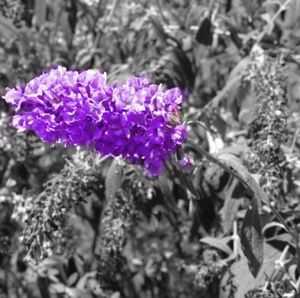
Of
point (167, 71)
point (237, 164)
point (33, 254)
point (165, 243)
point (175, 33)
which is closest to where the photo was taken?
point (237, 164)

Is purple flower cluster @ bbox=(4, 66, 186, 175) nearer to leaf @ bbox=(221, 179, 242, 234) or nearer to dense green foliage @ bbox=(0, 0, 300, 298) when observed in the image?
dense green foliage @ bbox=(0, 0, 300, 298)

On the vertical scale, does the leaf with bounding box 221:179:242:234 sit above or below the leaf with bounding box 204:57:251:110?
below

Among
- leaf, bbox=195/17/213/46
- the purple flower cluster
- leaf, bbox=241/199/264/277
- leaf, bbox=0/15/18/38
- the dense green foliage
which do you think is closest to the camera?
the purple flower cluster

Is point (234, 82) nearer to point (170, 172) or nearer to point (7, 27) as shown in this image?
point (170, 172)

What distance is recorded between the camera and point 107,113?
5.63 ft

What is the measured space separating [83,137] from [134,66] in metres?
1.51

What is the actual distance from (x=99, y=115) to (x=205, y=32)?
5.34ft

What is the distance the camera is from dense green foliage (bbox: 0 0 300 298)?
234 cm

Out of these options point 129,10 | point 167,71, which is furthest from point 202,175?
point 129,10

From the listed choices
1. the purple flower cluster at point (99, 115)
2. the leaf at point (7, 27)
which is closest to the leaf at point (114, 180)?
the purple flower cluster at point (99, 115)

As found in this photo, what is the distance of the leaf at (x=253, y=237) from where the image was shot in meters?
2.15

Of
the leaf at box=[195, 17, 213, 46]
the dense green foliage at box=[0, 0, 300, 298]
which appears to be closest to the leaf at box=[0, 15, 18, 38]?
the dense green foliage at box=[0, 0, 300, 298]

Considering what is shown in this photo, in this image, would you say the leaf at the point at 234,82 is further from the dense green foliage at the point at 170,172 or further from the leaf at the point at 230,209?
the leaf at the point at 230,209

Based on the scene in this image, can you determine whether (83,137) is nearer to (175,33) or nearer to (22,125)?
(22,125)
